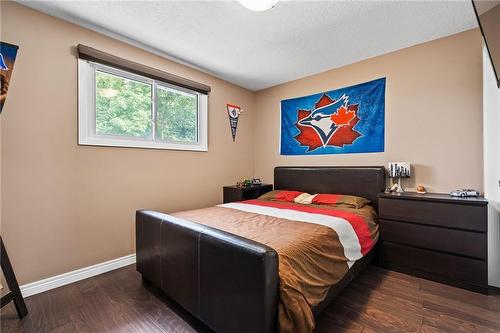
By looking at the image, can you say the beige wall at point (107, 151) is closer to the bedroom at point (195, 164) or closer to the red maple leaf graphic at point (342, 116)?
the bedroom at point (195, 164)

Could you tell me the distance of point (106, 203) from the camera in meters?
2.44

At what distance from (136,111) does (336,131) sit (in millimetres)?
2699

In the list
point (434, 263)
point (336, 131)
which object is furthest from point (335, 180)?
point (434, 263)

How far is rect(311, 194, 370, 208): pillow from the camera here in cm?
270

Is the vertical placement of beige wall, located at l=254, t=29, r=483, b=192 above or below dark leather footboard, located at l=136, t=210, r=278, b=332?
above

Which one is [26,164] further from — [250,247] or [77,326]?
[250,247]

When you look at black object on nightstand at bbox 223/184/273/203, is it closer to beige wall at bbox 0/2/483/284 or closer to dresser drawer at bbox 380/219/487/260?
beige wall at bbox 0/2/483/284

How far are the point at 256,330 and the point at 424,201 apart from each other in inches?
81.4

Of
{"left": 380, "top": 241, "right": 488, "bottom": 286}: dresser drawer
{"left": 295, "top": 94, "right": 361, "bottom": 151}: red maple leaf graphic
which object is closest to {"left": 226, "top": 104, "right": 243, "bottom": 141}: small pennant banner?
{"left": 295, "top": 94, "right": 361, "bottom": 151}: red maple leaf graphic

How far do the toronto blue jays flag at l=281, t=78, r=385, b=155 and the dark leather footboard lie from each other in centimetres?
245

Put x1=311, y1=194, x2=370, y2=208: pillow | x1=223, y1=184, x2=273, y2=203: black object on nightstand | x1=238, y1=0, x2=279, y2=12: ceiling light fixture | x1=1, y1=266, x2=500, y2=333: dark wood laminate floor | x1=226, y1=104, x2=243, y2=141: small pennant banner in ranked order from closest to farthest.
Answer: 1. x1=1, y1=266, x2=500, y2=333: dark wood laminate floor
2. x1=238, y1=0, x2=279, y2=12: ceiling light fixture
3. x1=311, y1=194, x2=370, y2=208: pillow
4. x1=223, y1=184, x2=273, y2=203: black object on nightstand
5. x1=226, y1=104, x2=243, y2=141: small pennant banner

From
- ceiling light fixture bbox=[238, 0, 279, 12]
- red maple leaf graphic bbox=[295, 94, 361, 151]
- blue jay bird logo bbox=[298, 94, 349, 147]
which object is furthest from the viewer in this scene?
blue jay bird logo bbox=[298, 94, 349, 147]

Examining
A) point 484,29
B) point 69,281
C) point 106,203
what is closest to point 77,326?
point 69,281

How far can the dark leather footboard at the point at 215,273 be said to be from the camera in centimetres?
117
